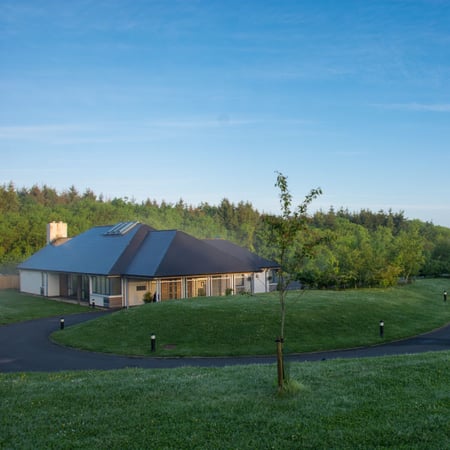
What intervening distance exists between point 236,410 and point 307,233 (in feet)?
14.3

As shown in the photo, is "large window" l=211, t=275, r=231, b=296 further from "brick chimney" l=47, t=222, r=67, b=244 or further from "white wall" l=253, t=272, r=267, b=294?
"brick chimney" l=47, t=222, r=67, b=244

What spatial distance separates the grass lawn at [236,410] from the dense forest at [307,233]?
292 centimetres

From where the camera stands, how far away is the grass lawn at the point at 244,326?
21672 millimetres

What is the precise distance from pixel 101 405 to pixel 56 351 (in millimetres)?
12926

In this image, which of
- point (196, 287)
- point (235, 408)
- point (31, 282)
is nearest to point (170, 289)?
point (196, 287)

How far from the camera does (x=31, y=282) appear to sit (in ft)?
159

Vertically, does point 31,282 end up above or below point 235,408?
above

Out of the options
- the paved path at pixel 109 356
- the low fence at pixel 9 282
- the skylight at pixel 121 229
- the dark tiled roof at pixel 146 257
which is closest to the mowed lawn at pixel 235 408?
the paved path at pixel 109 356

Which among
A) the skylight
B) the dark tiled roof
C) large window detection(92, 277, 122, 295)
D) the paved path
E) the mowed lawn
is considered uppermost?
the skylight

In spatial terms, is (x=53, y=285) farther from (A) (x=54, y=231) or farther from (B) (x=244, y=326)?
(B) (x=244, y=326)

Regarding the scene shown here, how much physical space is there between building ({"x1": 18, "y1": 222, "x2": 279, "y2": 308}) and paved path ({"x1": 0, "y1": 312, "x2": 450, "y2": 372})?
11978 mm

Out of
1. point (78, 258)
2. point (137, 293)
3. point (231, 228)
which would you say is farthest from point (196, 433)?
point (231, 228)

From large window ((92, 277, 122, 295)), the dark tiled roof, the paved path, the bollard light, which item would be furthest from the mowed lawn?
large window ((92, 277, 122, 295))

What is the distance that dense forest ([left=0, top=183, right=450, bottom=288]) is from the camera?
42006mm
